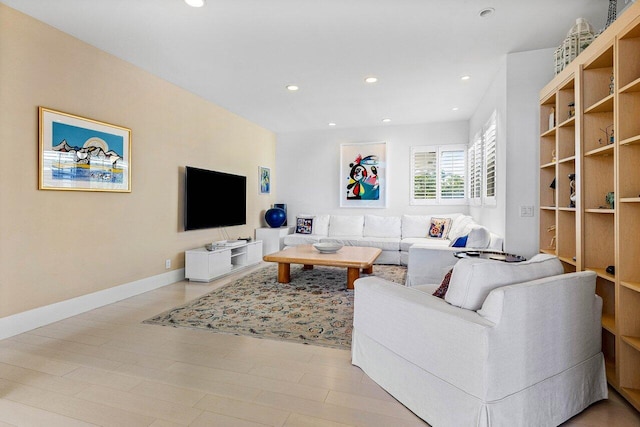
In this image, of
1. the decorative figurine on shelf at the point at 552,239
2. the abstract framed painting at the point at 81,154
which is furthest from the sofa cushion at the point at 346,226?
the abstract framed painting at the point at 81,154

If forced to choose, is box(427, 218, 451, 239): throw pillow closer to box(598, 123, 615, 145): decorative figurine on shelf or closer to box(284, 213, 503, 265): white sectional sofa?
box(284, 213, 503, 265): white sectional sofa

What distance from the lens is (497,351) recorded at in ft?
4.58

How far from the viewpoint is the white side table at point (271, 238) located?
612cm

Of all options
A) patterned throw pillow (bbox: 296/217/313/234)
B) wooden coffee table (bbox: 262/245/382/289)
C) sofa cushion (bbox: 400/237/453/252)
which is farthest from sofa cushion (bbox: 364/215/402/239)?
wooden coffee table (bbox: 262/245/382/289)

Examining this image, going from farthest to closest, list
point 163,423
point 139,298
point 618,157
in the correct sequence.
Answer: point 139,298
point 618,157
point 163,423

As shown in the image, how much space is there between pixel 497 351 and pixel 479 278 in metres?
0.34

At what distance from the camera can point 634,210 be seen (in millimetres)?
1848

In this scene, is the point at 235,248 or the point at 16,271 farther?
the point at 235,248

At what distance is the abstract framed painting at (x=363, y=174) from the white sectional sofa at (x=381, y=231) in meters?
0.41

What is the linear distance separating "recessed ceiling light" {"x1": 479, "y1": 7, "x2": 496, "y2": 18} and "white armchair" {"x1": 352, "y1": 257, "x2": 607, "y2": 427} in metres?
2.05

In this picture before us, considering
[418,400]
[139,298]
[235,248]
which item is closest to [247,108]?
[235,248]

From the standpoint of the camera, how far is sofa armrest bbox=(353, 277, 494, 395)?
1.42 metres

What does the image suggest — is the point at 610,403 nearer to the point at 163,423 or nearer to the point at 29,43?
the point at 163,423

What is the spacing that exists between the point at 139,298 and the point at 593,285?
12.9 ft
